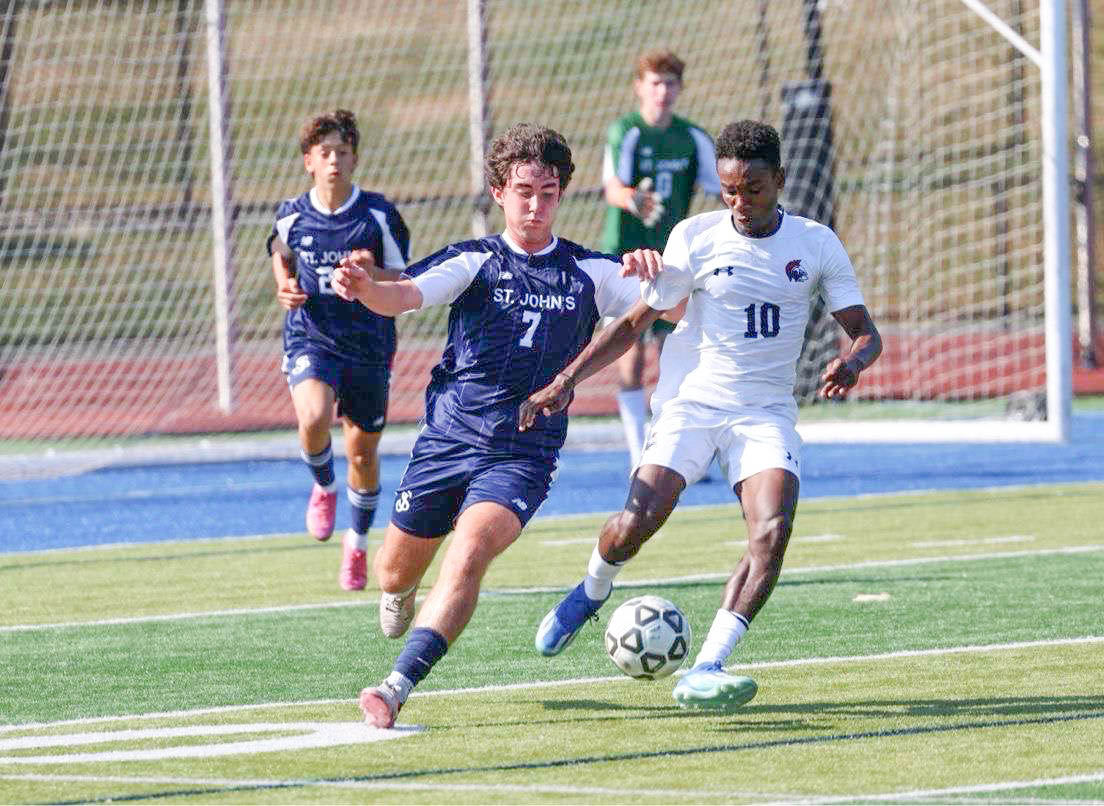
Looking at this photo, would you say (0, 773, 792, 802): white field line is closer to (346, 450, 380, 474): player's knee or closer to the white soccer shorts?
the white soccer shorts

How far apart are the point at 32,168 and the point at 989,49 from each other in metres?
10.2

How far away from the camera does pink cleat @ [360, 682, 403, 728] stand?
6504 mm

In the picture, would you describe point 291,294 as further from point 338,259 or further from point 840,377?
point 840,377

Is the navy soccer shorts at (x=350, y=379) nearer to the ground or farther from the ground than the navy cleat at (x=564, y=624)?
farther from the ground

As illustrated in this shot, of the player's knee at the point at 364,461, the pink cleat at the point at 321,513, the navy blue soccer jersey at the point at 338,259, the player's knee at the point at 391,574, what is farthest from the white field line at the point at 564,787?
the pink cleat at the point at 321,513

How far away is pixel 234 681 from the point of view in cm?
778

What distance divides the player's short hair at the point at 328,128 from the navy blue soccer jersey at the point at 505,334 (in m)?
3.61

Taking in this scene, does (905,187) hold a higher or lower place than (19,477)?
higher

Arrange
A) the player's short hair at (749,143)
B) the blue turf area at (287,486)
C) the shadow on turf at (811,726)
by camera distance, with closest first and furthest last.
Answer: the shadow on turf at (811,726)
the player's short hair at (749,143)
the blue turf area at (287,486)

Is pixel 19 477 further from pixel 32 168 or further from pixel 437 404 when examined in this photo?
Answer: pixel 437 404

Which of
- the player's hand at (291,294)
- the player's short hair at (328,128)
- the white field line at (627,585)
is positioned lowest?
the white field line at (627,585)

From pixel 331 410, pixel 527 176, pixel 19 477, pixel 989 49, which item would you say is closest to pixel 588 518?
pixel 331 410

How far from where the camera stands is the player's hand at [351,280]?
6652 millimetres

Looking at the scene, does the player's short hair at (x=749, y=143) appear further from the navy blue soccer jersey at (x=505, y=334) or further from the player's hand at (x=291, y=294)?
the player's hand at (x=291, y=294)
